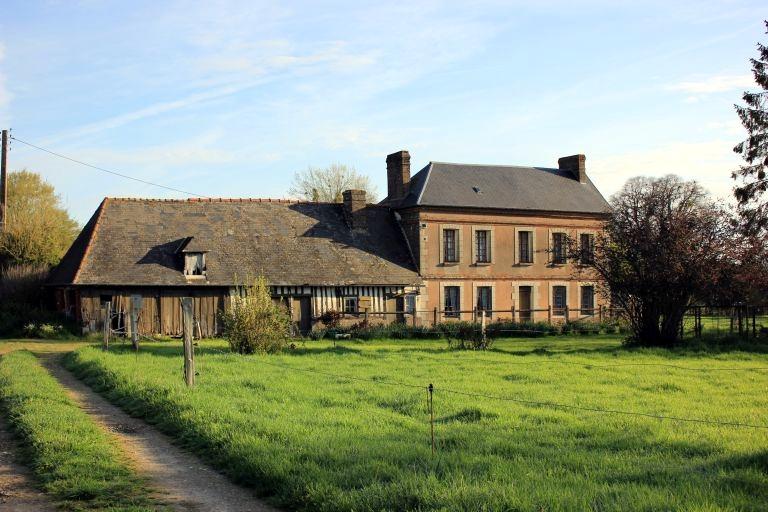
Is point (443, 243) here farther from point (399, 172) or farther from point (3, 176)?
point (3, 176)

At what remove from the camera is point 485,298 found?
1547 inches

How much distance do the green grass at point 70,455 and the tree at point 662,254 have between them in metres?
18.8

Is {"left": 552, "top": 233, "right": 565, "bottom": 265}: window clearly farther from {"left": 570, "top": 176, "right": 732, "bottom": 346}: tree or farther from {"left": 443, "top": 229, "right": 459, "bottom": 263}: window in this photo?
{"left": 570, "top": 176, "right": 732, "bottom": 346}: tree

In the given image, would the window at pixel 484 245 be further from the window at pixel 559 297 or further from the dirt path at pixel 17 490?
the dirt path at pixel 17 490

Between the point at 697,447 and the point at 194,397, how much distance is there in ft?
24.7

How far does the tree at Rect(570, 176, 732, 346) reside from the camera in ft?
84.3

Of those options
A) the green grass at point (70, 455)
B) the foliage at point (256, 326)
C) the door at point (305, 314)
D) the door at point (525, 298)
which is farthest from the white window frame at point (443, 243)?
the green grass at point (70, 455)

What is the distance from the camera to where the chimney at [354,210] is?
38312mm

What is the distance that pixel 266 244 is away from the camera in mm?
35656

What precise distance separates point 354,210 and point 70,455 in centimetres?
2934

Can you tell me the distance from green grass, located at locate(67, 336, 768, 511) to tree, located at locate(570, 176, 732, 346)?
6.23m

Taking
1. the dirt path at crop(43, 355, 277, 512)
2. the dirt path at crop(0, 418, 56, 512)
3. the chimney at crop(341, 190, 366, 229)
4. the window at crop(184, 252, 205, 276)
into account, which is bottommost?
the dirt path at crop(43, 355, 277, 512)

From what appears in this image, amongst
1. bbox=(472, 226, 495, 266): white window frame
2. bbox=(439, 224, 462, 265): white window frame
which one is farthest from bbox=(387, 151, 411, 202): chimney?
bbox=(472, 226, 495, 266): white window frame

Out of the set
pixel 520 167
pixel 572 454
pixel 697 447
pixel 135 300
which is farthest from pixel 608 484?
pixel 520 167
